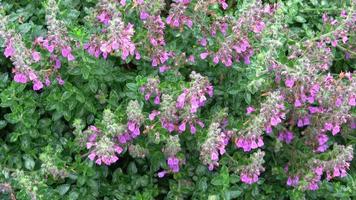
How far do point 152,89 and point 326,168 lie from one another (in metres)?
1.11

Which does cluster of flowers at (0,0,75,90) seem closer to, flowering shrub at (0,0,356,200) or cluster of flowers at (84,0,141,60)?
flowering shrub at (0,0,356,200)

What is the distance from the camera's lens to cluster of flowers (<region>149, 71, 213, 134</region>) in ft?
9.41

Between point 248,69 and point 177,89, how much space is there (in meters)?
0.46

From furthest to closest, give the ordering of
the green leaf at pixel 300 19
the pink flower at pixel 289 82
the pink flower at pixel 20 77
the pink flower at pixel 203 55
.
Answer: the green leaf at pixel 300 19, the pink flower at pixel 203 55, the pink flower at pixel 289 82, the pink flower at pixel 20 77

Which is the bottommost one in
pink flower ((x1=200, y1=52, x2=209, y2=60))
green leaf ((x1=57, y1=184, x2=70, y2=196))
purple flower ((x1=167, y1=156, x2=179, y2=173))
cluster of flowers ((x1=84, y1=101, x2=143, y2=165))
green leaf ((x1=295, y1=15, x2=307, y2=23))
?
green leaf ((x1=57, y1=184, x2=70, y2=196))

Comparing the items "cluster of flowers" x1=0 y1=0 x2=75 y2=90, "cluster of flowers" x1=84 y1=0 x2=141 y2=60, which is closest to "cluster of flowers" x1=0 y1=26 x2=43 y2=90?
"cluster of flowers" x1=0 y1=0 x2=75 y2=90

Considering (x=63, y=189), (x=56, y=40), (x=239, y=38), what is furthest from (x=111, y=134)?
(x=239, y=38)

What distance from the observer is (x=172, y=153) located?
302 cm

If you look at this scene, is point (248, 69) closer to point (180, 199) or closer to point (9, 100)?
point (180, 199)

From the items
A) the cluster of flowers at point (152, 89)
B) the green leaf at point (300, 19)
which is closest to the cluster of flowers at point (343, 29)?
the green leaf at point (300, 19)

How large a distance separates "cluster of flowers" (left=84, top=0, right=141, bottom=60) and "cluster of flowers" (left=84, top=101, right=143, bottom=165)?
31 centimetres

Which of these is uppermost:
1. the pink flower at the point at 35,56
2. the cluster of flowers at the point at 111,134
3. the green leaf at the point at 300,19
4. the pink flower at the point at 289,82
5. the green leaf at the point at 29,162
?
the pink flower at the point at 35,56

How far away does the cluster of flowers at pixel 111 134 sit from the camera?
2817 mm

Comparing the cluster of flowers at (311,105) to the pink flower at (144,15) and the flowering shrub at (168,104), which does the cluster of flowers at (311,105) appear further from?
the pink flower at (144,15)
